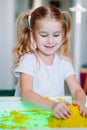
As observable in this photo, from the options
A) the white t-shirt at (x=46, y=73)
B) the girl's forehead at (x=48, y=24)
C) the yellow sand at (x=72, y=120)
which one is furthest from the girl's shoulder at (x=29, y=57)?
the yellow sand at (x=72, y=120)

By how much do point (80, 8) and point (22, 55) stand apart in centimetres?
270

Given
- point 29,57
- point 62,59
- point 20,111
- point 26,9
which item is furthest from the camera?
point 26,9

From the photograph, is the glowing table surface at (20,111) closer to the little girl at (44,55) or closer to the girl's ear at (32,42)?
the little girl at (44,55)

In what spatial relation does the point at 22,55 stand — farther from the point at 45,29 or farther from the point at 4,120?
the point at 4,120

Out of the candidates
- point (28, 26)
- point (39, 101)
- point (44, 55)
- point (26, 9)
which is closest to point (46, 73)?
point (44, 55)

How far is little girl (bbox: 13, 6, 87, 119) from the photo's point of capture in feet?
3.79

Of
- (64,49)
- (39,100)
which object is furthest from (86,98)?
(64,49)

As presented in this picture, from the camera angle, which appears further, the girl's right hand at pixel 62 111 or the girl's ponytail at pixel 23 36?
the girl's ponytail at pixel 23 36

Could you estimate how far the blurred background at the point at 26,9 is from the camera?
151 inches

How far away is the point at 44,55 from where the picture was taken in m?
1.30

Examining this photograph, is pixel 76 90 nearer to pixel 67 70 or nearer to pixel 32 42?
pixel 67 70

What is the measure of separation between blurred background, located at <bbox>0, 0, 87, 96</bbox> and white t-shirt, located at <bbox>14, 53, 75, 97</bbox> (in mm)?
2461

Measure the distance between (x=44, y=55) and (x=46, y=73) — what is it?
7cm

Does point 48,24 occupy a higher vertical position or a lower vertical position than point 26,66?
higher
